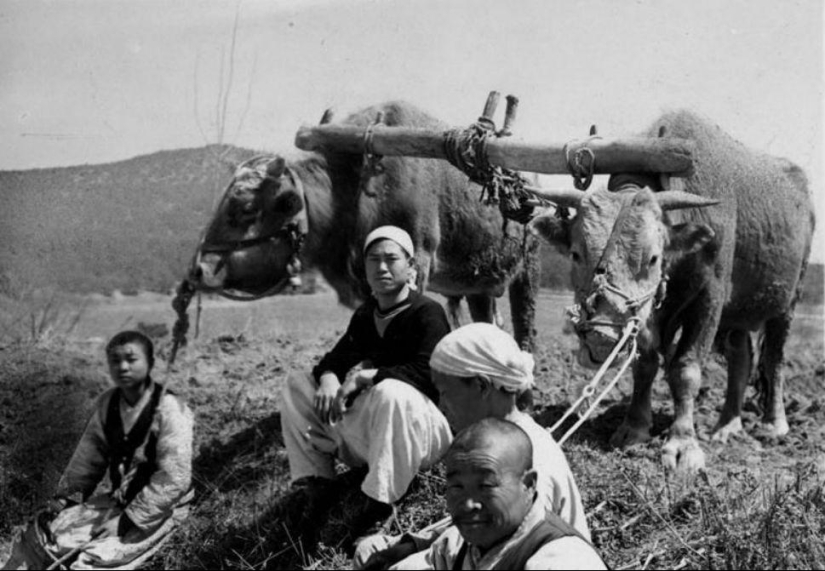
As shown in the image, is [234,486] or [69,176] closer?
[234,486]

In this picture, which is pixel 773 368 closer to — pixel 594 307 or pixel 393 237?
pixel 594 307

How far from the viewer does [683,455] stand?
7.18 metres

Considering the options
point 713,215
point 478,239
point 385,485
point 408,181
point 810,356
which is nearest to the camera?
point 385,485

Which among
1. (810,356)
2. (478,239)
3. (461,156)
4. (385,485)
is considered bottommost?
(810,356)

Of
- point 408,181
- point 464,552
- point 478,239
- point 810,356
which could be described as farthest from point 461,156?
point 810,356

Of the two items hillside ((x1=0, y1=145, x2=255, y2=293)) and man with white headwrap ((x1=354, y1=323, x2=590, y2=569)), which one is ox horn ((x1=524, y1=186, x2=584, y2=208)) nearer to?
man with white headwrap ((x1=354, y1=323, x2=590, y2=569))

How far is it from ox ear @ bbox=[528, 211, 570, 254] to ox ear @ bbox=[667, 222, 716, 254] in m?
0.65

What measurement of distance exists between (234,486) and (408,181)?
2520mm

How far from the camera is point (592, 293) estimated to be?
655 centimetres

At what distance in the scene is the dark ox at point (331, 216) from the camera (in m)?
7.62

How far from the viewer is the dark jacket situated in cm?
538

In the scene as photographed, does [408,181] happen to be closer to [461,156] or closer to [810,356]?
[461,156]

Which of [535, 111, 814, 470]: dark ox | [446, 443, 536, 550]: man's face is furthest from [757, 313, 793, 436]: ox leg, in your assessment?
[446, 443, 536, 550]: man's face

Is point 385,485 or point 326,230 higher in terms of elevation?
point 326,230
